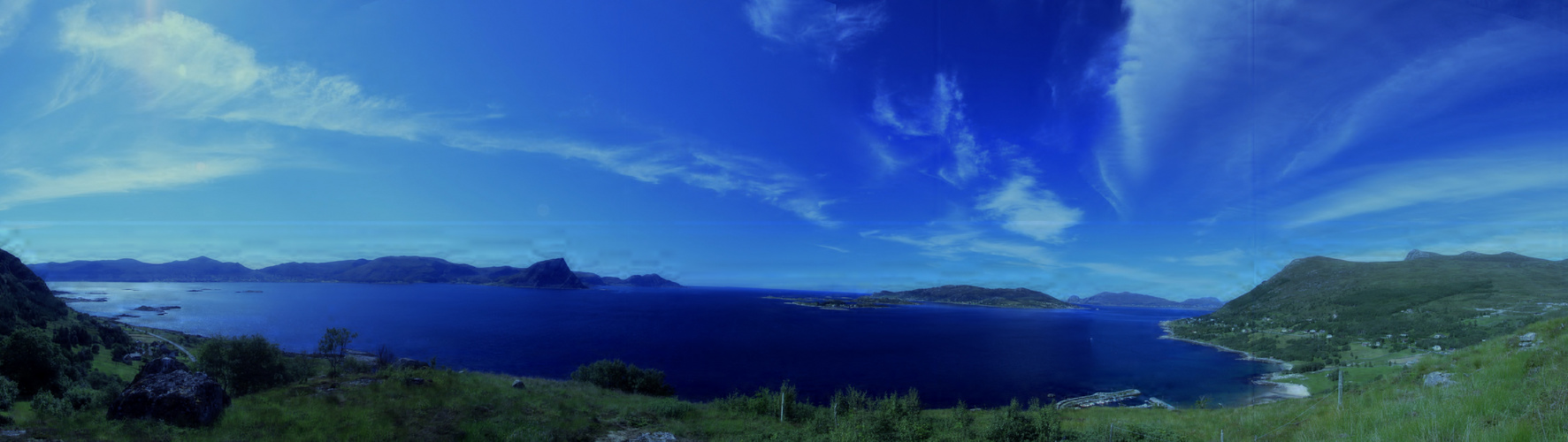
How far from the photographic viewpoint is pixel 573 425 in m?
18.9

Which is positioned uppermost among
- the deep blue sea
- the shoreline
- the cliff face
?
the cliff face

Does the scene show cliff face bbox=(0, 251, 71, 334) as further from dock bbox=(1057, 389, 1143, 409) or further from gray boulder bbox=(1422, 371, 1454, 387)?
dock bbox=(1057, 389, 1143, 409)

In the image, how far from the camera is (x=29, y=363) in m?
23.6

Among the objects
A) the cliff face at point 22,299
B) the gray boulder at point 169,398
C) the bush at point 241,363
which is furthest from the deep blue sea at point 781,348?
the gray boulder at point 169,398

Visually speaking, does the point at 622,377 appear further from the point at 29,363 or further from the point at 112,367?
the point at 112,367

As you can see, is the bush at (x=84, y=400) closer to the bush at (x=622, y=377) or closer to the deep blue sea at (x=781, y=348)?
the bush at (x=622, y=377)

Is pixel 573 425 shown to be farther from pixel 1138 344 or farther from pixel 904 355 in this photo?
pixel 1138 344

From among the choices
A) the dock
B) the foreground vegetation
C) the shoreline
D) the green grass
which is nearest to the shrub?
the foreground vegetation

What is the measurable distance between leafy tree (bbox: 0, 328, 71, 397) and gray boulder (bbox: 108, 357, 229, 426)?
59.3 ft

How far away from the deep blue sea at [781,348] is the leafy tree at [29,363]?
38601 millimetres

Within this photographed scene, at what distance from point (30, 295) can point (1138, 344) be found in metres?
177

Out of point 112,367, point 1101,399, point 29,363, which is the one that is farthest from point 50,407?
point 1101,399

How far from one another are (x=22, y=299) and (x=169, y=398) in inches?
3312

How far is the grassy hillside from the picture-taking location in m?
28.6
